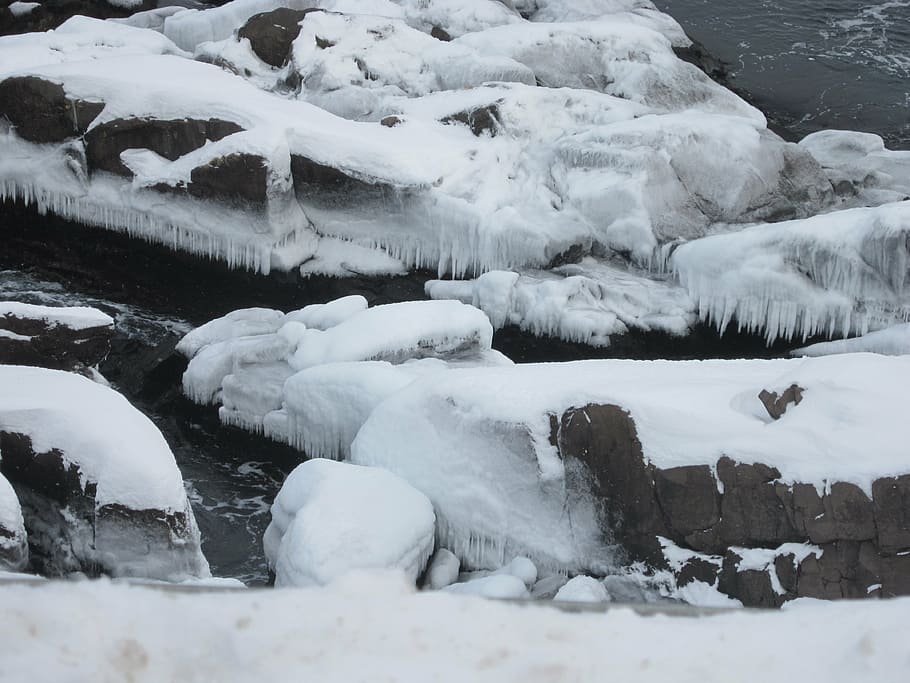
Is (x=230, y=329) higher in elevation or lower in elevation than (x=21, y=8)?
lower

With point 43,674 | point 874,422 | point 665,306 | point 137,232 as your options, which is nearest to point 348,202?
point 137,232

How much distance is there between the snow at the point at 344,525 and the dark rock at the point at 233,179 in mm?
5524

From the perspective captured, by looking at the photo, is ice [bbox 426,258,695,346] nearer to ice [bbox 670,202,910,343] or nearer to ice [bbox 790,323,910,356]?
ice [bbox 670,202,910,343]

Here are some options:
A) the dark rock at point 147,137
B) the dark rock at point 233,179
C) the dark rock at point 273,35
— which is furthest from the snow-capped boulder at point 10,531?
the dark rock at point 273,35

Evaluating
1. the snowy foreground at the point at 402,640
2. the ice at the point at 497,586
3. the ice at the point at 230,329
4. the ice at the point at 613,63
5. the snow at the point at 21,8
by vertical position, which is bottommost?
the ice at the point at 230,329

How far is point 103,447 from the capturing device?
6.88 m

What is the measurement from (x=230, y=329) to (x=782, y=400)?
241 inches

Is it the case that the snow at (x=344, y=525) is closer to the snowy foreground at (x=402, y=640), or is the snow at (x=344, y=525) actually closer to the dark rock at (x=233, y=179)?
the snowy foreground at (x=402, y=640)

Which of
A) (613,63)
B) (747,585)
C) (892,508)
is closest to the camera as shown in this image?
(892,508)

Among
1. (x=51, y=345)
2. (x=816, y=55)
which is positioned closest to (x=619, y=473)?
(x=51, y=345)

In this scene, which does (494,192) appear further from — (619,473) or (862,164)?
(619,473)

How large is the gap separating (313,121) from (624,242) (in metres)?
4.42

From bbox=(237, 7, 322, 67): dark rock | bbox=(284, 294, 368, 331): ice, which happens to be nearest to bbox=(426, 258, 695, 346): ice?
bbox=(284, 294, 368, 331): ice

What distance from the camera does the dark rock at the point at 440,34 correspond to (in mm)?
17330
